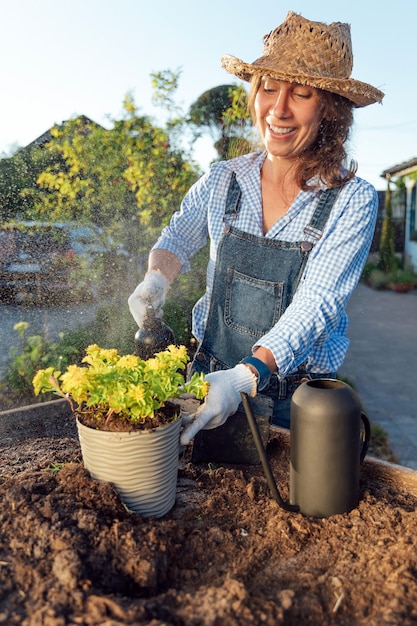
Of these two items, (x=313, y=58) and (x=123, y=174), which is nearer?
(x=313, y=58)

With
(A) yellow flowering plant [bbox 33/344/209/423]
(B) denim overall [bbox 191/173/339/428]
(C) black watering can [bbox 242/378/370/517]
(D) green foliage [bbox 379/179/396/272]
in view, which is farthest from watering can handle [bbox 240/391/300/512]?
(D) green foliage [bbox 379/179/396/272]

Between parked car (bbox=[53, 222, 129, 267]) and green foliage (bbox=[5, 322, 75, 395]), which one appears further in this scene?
parked car (bbox=[53, 222, 129, 267])

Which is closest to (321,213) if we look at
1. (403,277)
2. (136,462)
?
(136,462)

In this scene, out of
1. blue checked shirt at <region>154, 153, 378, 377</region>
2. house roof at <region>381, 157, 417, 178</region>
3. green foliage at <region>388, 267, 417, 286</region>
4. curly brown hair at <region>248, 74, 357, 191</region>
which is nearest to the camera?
blue checked shirt at <region>154, 153, 378, 377</region>

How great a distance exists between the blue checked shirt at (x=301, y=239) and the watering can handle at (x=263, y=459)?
0.33 m

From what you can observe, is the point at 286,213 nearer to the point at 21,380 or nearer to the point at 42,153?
the point at 21,380

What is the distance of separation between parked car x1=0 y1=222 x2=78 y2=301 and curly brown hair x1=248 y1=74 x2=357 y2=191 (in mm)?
3051

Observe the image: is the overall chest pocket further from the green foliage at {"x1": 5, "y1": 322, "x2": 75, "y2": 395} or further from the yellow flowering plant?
the green foliage at {"x1": 5, "y1": 322, "x2": 75, "y2": 395}

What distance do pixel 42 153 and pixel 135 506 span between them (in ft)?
13.4

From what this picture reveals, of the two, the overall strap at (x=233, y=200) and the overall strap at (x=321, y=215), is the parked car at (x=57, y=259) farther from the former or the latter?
the overall strap at (x=321, y=215)

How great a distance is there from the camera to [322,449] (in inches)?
52.2

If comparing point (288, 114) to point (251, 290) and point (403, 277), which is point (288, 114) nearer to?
point (251, 290)

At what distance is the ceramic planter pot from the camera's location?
4.35ft

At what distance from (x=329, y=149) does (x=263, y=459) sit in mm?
1081
